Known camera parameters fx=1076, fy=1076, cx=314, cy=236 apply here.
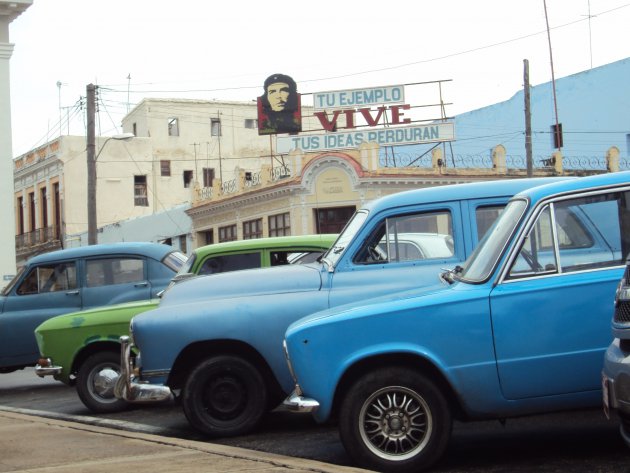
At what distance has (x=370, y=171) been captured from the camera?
123ft

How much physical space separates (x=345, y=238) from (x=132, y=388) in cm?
Answer: 226

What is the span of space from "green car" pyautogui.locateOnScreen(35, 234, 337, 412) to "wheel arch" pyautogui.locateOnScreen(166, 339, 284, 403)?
94.5 inches

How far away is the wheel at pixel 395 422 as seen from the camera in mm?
6828

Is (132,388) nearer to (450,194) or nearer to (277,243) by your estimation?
(277,243)

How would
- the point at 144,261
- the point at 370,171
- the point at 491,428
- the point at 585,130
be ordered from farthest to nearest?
the point at 585,130
the point at 370,171
the point at 144,261
the point at 491,428

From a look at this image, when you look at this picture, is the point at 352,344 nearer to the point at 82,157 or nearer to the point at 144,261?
the point at 144,261

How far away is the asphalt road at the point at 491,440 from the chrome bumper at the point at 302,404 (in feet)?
1.95

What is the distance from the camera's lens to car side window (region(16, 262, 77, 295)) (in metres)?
14.5

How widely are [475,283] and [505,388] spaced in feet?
2.29

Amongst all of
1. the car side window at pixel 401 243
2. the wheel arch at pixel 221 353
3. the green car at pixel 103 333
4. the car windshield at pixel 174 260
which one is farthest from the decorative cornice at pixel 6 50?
the car side window at pixel 401 243

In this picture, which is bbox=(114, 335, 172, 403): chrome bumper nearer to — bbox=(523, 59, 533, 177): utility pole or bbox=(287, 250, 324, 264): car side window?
bbox=(287, 250, 324, 264): car side window

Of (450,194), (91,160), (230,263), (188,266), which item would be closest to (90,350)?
(188,266)

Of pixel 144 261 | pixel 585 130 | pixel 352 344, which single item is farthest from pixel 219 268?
pixel 585 130

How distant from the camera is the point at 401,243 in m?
8.73
